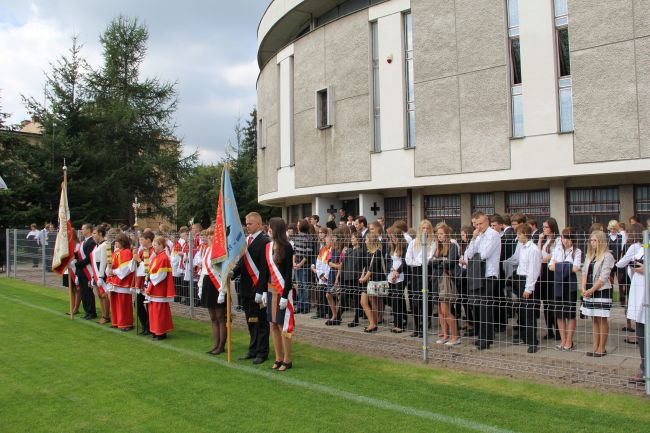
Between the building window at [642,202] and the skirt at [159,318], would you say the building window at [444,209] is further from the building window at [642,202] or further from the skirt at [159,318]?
the skirt at [159,318]

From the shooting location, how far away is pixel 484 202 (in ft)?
68.0

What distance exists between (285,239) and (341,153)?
617 inches

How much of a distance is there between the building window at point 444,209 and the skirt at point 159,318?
13.5 metres

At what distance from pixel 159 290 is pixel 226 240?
2624mm

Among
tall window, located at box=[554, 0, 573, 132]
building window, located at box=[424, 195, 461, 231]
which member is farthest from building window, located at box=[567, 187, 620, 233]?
building window, located at box=[424, 195, 461, 231]

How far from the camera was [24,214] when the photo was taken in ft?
91.6

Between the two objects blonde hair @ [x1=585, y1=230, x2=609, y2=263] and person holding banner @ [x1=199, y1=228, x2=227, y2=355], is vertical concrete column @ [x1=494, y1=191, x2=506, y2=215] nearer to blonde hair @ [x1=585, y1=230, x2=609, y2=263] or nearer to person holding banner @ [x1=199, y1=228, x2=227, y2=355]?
blonde hair @ [x1=585, y1=230, x2=609, y2=263]

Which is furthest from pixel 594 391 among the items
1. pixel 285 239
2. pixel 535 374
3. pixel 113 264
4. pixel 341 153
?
pixel 341 153

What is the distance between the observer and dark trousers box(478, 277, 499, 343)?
8.06 metres

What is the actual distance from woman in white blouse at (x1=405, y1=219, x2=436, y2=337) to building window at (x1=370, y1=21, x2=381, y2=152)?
13.3 metres

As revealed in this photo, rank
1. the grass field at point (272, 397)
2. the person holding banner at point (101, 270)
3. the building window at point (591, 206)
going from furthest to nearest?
the building window at point (591, 206)
the person holding banner at point (101, 270)
the grass field at point (272, 397)

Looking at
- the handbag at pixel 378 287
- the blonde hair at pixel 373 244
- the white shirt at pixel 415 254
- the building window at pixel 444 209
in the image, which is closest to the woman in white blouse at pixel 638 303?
the white shirt at pixel 415 254

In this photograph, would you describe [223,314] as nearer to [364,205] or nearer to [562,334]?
[562,334]

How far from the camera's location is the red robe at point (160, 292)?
33.8 ft
